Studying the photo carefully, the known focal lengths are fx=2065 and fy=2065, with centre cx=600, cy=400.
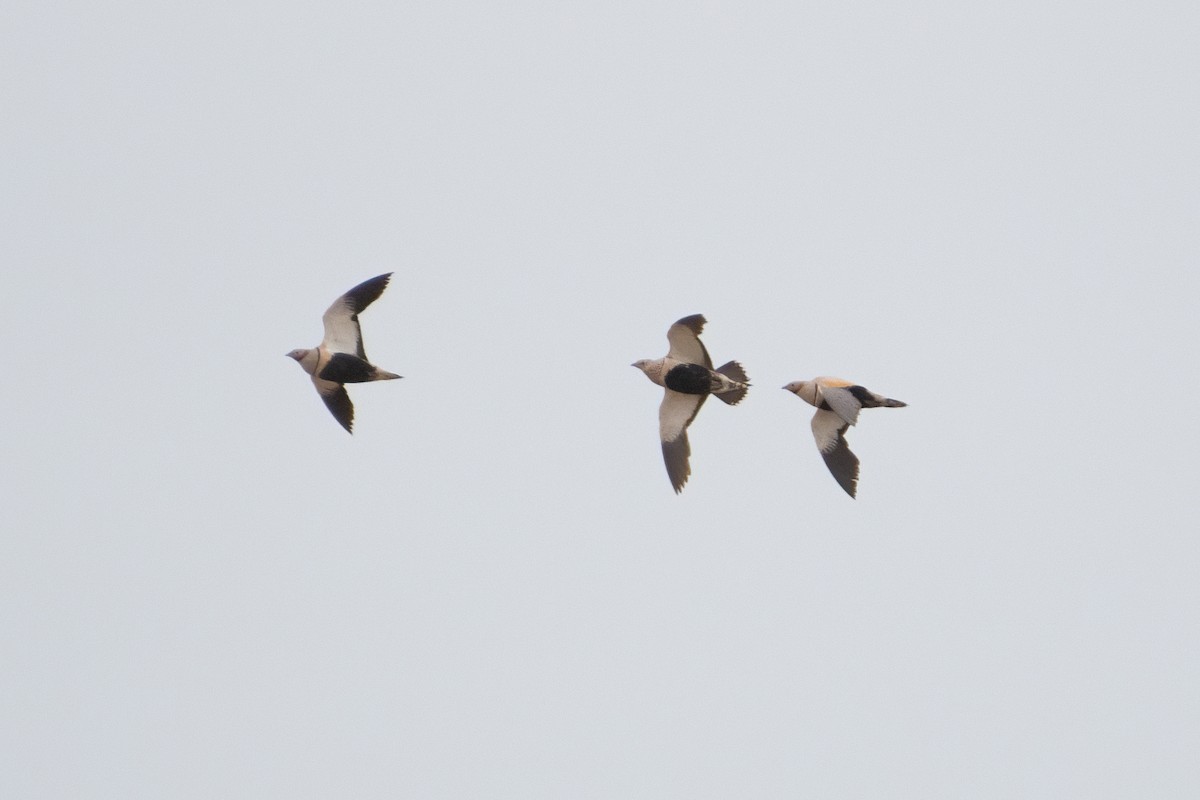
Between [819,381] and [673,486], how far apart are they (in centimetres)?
297

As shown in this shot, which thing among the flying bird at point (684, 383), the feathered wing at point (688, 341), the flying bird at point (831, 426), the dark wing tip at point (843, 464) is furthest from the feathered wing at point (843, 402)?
the feathered wing at point (688, 341)

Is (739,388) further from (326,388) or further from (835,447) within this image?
(326,388)

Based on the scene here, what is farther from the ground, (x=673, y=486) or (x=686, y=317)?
(x=686, y=317)

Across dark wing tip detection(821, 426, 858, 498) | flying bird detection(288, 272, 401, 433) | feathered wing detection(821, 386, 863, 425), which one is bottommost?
dark wing tip detection(821, 426, 858, 498)

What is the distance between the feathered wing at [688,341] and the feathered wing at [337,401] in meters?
5.27

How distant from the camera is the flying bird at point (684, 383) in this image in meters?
33.3

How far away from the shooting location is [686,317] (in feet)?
108

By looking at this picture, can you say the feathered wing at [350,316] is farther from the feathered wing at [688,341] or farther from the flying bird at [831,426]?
the flying bird at [831,426]

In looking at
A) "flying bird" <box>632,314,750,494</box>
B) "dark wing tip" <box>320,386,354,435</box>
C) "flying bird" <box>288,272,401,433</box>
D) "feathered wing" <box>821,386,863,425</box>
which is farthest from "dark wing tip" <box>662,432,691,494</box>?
"dark wing tip" <box>320,386,354,435</box>

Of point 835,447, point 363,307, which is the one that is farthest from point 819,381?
point 363,307

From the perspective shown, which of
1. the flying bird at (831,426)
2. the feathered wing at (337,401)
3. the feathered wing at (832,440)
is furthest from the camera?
the feathered wing at (832,440)

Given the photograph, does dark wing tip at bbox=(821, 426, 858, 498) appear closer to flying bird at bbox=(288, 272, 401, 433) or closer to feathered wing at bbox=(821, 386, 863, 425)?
feathered wing at bbox=(821, 386, 863, 425)

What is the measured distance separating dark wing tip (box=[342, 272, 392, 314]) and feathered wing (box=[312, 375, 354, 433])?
1262 mm

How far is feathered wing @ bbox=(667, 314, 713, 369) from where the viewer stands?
32875mm
